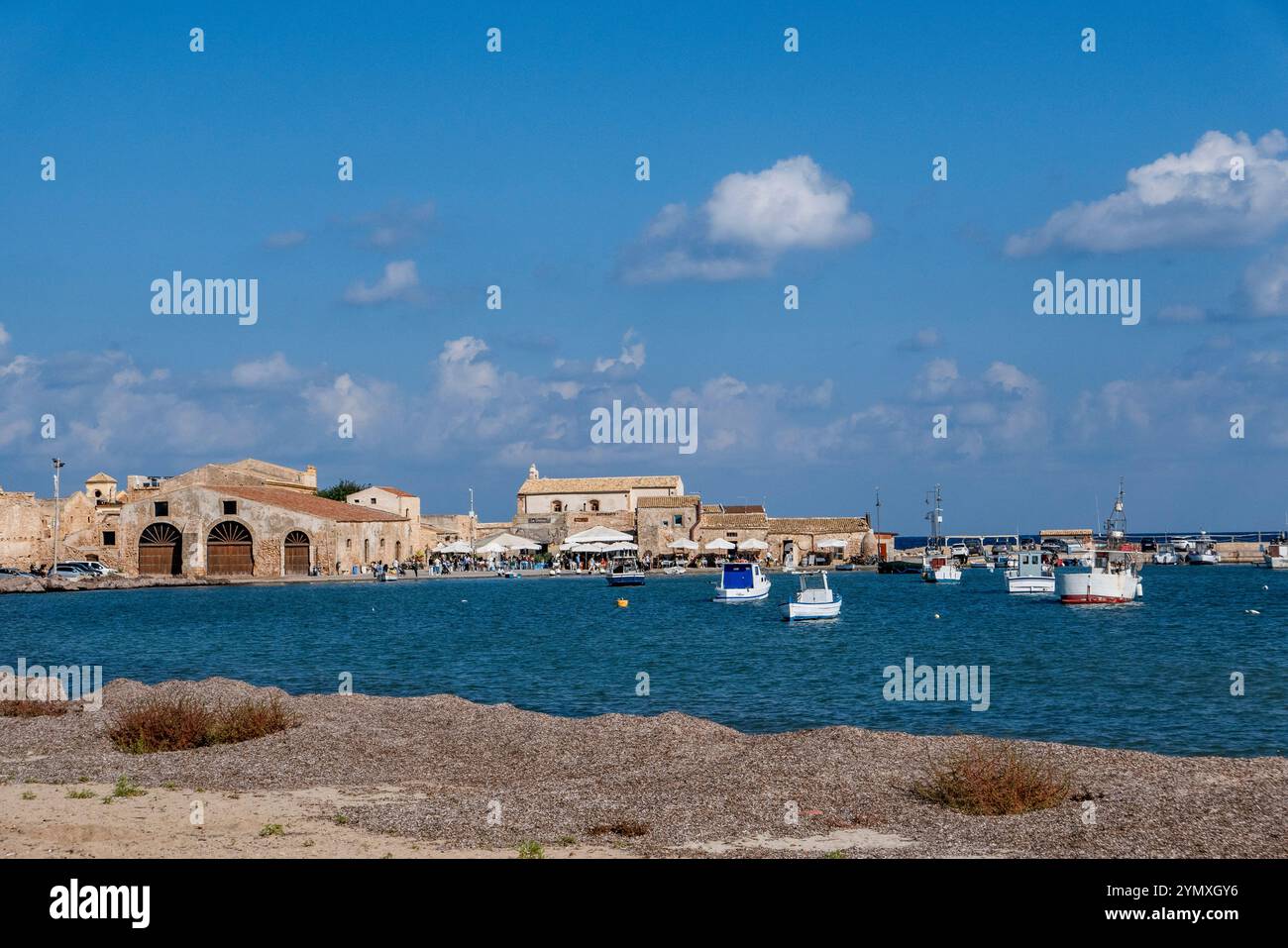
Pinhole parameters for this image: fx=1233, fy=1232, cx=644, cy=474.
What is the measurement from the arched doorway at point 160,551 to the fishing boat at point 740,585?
37.1 meters

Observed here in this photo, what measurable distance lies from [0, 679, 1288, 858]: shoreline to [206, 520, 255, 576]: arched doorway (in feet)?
193

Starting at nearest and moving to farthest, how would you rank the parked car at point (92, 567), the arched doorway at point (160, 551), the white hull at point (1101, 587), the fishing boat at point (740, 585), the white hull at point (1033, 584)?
the white hull at point (1101, 587)
the fishing boat at point (740, 585)
the white hull at point (1033, 584)
the parked car at point (92, 567)
the arched doorway at point (160, 551)

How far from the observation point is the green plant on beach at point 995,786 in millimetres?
11938

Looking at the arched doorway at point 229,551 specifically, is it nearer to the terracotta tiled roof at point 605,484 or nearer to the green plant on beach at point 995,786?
A: the terracotta tiled roof at point 605,484

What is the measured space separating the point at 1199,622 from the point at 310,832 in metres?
41.2

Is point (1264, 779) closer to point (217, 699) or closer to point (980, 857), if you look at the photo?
point (980, 857)

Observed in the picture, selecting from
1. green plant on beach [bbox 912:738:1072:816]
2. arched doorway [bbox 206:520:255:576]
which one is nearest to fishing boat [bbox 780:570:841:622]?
green plant on beach [bbox 912:738:1072:816]

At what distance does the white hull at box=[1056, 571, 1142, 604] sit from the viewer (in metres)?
52.4

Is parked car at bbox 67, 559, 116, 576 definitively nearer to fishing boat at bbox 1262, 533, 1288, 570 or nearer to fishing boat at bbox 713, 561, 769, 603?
fishing boat at bbox 713, 561, 769, 603

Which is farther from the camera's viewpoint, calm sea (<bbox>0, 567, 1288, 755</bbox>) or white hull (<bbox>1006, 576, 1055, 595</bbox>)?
white hull (<bbox>1006, 576, 1055, 595</bbox>)

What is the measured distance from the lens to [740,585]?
57594 mm

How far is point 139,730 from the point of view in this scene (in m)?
16.5

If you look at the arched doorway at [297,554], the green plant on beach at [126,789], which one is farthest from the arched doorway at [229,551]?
the green plant on beach at [126,789]

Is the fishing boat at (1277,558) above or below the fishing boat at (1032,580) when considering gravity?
below
